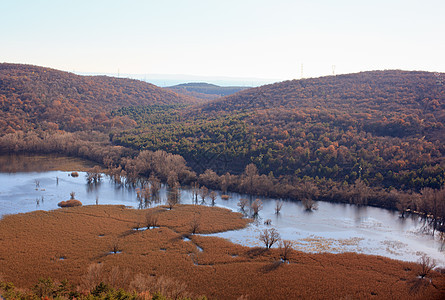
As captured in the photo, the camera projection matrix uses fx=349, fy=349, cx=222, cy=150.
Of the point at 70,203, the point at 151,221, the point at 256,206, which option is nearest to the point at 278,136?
the point at 256,206

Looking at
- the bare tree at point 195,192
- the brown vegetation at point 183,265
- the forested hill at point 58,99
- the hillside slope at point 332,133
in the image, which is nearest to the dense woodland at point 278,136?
the hillside slope at point 332,133

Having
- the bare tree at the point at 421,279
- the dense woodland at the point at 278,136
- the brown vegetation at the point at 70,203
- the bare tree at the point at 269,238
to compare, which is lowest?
the bare tree at the point at 421,279

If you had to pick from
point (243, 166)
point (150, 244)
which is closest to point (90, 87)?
point (243, 166)

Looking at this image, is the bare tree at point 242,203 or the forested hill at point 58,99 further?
the forested hill at point 58,99

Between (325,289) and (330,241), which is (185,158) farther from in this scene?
(325,289)

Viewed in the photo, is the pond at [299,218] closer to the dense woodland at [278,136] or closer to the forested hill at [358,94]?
the dense woodland at [278,136]
